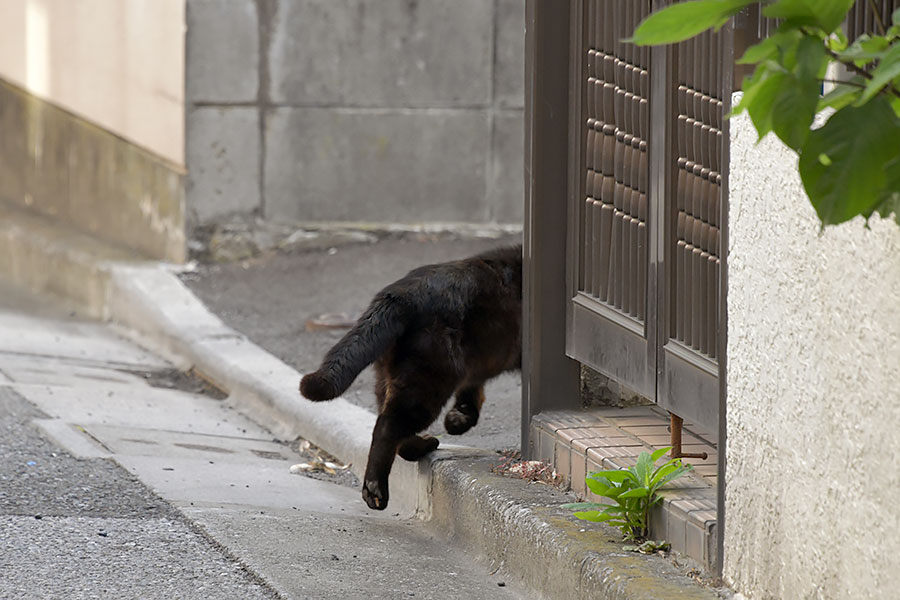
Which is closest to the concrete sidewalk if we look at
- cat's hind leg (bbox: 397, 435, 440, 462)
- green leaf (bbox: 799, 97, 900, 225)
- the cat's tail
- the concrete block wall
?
cat's hind leg (bbox: 397, 435, 440, 462)

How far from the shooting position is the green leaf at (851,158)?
190 centimetres

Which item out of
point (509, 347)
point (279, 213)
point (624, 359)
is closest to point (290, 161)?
point (279, 213)

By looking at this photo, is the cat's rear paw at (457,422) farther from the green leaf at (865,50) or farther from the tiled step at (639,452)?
the green leaf at (865,50)

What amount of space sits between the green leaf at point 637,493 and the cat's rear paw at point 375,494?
1327 millimetres

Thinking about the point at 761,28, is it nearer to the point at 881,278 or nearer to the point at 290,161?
the point at 881,278

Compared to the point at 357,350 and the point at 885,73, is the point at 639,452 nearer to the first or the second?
the point at 357,350

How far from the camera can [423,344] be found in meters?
4.77

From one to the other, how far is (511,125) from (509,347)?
472cm

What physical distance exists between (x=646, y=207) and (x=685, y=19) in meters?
2.21

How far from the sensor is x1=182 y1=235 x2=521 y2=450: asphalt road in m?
8.16

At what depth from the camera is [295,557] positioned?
4.15 m

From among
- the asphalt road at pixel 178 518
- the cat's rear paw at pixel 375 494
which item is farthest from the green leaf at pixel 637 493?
the cat's rear paw at pixel 375 494

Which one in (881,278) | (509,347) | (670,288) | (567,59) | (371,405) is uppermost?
(567,59)

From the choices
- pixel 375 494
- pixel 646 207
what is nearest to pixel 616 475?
pixel 646 207
